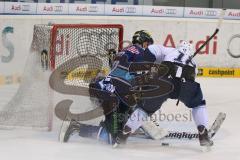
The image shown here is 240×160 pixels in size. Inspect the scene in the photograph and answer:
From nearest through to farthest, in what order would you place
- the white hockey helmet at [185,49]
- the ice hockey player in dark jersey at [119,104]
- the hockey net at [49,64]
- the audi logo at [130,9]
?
the white hockey helmet at [185,49]
the ice hockey player in dark jersey at [119,104]
the hockey net at [49,64]
the audi logo at [130,9]

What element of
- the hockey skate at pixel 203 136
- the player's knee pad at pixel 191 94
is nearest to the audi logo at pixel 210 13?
the player's knee pad at pixel 191 94

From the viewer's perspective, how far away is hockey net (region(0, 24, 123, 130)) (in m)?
6.30

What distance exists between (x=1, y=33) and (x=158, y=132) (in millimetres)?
4796

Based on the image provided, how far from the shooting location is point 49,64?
6.26m

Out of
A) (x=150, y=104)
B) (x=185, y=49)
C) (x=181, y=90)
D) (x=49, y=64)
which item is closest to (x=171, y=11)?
(x=49, y=64)

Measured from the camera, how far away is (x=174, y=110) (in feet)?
25.7

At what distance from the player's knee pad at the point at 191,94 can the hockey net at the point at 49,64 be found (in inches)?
49.2

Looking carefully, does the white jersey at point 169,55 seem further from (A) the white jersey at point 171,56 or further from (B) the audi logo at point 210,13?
(B) the audi logo at point 210,13

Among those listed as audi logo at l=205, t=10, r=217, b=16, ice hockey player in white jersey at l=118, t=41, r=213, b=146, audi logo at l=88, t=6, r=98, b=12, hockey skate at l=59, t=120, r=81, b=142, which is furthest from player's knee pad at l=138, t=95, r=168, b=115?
audi logo at l=205, t=10, r=217, b=16

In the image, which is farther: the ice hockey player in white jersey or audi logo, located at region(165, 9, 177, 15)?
audi logo, located at region(165, 9, 177, 15)

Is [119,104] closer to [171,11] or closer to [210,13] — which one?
[171,11]

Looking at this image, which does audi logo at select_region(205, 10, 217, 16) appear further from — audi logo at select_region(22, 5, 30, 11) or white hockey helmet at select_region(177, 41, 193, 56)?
white hockey helmet at select_region(177, 41, 193, 56)

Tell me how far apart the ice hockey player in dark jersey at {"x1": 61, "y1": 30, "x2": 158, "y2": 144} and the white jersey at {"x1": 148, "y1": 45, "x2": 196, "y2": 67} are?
0.46ft

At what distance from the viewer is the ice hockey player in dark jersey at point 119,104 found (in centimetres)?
563
